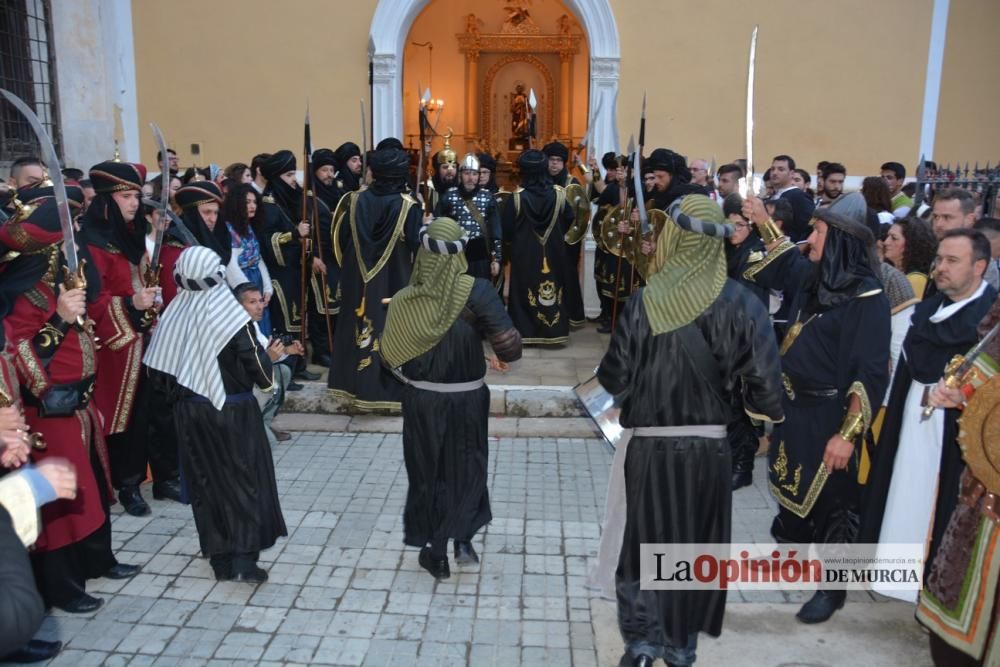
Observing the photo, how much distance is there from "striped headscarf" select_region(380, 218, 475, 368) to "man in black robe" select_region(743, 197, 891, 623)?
1707mm

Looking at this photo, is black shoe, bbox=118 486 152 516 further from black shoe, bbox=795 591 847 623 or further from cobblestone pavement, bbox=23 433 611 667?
black shoe, bbox=795 591 847 623

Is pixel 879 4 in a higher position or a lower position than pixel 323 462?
higher

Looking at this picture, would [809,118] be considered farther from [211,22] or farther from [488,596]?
[488,596]

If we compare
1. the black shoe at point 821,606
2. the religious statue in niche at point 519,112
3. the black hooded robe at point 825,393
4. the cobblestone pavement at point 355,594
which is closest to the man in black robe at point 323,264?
the cobblestone pavement at point 355,594

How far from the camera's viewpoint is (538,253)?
8.73 metres

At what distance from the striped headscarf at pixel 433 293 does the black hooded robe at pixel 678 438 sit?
1.03 metres

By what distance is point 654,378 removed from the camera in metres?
3.36

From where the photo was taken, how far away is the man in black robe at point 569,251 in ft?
29.8

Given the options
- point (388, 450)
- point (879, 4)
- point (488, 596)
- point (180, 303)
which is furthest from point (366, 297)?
point (879, 4)

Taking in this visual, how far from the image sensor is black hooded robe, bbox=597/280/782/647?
331 cm

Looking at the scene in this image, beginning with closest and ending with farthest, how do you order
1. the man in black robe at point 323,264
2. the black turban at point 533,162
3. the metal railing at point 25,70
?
the man in black robe at point 323,264 < the black turban at point 533,162 < the metal railing at point 25,70

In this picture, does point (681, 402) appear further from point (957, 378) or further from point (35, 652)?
point (35, 652)

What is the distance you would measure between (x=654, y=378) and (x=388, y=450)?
3.58m

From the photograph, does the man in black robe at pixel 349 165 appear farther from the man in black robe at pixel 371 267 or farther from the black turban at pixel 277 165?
the man in black robe at pixel 371 267
